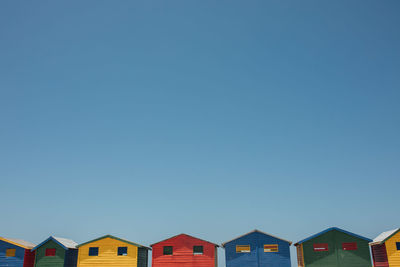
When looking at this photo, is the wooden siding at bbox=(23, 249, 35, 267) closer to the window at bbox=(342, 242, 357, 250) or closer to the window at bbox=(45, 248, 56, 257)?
the window at bbox=(45, 248, 56, 257)

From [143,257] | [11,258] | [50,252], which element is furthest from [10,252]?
[143,257]

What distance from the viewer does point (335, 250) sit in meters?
41.9

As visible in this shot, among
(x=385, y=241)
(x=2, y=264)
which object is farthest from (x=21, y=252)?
(x=385, y=241)

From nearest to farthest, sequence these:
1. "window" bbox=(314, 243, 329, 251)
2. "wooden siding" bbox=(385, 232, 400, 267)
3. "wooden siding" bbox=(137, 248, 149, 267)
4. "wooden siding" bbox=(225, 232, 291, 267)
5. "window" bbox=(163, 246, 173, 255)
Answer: "wooden siding" bbox=(385, 232, 400, 267)
"window" bbox=(314, 243, 329, 251)
"wooden siding" bbox=(225, 232, 291, 267)
"window" bbox=(163, 246, 173, 255)
"wooden siding" bbox=(137, 248, 149, 267)

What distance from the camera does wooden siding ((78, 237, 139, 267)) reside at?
43.0 meters

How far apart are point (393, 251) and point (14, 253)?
151 feet

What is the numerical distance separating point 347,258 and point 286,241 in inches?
279

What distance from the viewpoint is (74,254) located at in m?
47.4

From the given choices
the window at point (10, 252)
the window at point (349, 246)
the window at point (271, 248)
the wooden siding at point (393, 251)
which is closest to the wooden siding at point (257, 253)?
the window at point (271, 248)

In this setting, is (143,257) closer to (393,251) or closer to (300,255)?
(300,255)

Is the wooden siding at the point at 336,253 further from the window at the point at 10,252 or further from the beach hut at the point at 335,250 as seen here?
the window at the point at 10,252

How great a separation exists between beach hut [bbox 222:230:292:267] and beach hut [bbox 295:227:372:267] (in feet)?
7.56

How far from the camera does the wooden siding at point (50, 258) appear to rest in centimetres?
4378

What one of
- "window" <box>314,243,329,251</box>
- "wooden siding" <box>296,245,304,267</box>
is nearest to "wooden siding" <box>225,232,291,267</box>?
"wooden siding" <box>296,245,304,267</box>
